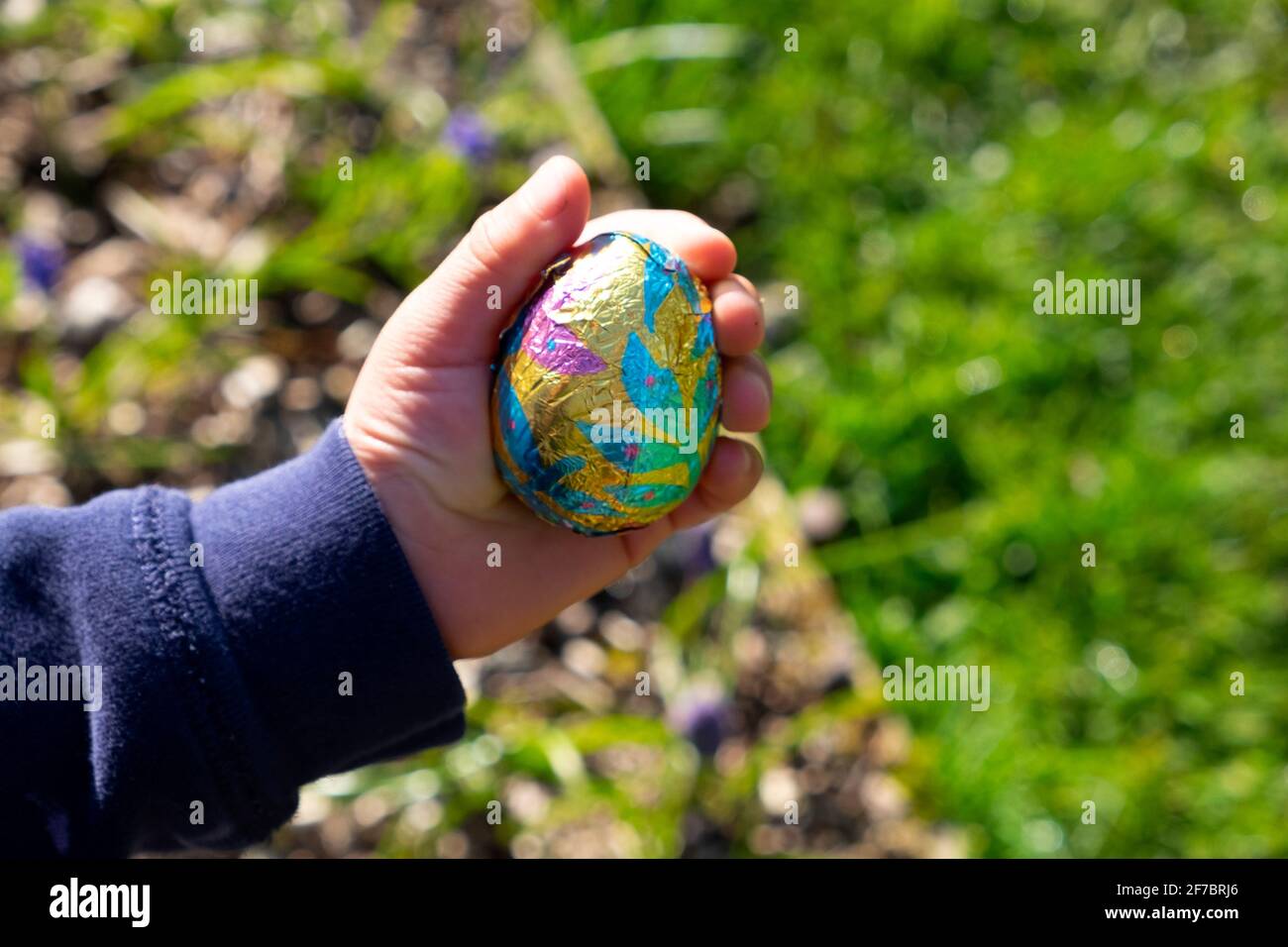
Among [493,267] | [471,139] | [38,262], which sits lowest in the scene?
[493,267]

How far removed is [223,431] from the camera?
2.38m

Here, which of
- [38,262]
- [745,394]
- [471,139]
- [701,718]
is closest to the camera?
[745,394]

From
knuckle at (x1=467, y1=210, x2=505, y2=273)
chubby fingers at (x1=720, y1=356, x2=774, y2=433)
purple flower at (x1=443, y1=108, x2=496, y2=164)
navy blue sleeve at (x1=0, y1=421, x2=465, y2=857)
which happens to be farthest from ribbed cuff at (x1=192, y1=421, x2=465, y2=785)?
purple flower at (x1=443, y1=108, x2=496, y2=164)

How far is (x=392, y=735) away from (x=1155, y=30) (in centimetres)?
276

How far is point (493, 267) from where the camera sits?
173cm

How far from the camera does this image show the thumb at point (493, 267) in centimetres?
171

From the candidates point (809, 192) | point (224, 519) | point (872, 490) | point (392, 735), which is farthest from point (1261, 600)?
point (224, 519)

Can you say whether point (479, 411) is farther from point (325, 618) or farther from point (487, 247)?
point (325, 618)

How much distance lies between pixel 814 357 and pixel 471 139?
93 cm

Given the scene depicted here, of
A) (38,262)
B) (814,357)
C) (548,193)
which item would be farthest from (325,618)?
(814,357)

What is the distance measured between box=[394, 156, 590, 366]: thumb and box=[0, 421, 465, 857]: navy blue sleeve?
0.76 ft

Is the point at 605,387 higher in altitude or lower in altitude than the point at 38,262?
lower

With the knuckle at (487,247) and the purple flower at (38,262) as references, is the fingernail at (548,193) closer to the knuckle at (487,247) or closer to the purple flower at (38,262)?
the knuckle at (487,247)

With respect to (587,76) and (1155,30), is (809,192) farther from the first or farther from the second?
(1155,30)
